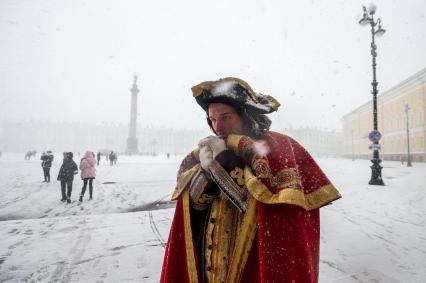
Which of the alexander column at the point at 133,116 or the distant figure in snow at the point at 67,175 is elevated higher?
the alexander column at the point at 133,116

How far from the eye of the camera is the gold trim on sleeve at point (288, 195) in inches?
47.6

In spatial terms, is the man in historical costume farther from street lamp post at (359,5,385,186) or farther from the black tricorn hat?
street lamp post at (359,5,385,186)

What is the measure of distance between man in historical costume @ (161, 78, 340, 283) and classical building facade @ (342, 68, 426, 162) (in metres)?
32.3

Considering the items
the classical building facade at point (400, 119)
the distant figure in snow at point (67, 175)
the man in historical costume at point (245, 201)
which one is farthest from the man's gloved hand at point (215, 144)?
the classical building facade at point (400, 119)

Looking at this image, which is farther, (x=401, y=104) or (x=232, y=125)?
(x=401, y=104)

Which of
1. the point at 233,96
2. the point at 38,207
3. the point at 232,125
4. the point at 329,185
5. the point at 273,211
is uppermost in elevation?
the point at 233,96

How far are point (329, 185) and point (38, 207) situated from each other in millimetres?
9307

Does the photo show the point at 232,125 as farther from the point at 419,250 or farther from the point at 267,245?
the point at 419,250

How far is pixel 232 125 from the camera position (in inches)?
63.2

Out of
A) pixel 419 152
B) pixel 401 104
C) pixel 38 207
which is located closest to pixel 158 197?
pixel 38 207

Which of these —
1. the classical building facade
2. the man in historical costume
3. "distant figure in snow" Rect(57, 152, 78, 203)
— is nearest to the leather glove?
the man in historical costume

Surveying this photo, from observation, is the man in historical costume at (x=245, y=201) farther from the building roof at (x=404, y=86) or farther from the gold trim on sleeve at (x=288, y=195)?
the building roof at (x=404, y=86)

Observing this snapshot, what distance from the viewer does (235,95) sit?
5.07ft

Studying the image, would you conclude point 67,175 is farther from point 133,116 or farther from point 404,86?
point 133,116
